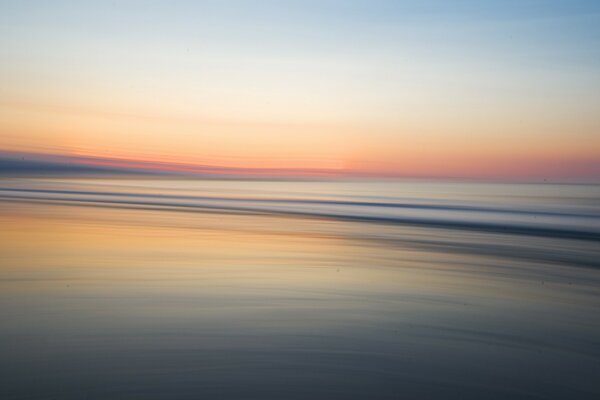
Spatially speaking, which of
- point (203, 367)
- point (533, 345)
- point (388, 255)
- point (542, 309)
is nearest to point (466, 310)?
point (542, 309)

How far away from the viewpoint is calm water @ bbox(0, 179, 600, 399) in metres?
3.76

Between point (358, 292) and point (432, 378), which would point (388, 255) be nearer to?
point (358, 292)

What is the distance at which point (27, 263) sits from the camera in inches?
303

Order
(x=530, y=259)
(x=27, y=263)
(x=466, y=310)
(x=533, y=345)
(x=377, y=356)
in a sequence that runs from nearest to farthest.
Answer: (x=377, y=356)
(x=533, y=345)
(x=466, y=310)
(x=27, y=263)
(x=530, y=259)

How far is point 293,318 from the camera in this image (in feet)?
17.3

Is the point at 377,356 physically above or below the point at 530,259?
below

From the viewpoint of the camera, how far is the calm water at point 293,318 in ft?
Answer: 12.3

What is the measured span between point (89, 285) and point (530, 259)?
5995 millimetres

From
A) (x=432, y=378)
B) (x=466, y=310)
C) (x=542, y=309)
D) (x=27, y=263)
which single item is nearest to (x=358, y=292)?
(x=466, y=310)

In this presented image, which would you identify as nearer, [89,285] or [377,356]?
[377,356]

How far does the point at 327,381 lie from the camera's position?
380 cm

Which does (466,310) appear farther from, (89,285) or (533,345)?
(89,285)

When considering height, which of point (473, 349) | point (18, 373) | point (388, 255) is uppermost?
point (388, 255)

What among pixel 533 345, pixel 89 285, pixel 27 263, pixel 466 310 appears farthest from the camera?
pixel 27 263
